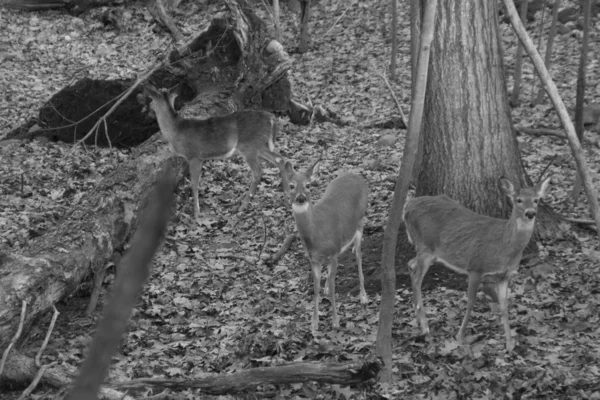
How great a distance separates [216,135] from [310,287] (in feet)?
12.7

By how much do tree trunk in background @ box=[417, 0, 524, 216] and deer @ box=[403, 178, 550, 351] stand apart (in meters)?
0.65

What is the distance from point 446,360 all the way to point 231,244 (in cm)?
403

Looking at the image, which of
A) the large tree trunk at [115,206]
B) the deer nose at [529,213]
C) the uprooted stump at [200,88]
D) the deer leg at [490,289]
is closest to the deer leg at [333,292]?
the deer leg at [490,289]

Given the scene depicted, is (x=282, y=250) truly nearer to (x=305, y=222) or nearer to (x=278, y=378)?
(x=305, y=222)

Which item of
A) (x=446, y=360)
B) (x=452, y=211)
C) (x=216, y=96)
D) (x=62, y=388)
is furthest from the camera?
(x=216, y=96)

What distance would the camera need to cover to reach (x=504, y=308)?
20.2 ft

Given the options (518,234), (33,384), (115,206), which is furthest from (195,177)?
(33,384)

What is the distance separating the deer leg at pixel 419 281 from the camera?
6527mm

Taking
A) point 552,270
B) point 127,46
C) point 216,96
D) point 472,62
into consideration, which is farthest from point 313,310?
point 127,46

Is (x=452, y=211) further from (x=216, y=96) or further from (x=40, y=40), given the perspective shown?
(x=40, y=40)

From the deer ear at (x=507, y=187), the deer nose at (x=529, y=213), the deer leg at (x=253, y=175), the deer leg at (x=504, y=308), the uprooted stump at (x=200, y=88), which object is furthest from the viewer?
the uprooted stump at (x=200, y=88)

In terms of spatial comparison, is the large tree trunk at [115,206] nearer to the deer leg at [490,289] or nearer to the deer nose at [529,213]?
the deer leg at [490,289]

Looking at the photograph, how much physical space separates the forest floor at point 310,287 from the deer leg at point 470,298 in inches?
5.3

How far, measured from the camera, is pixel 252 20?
13281 mm
